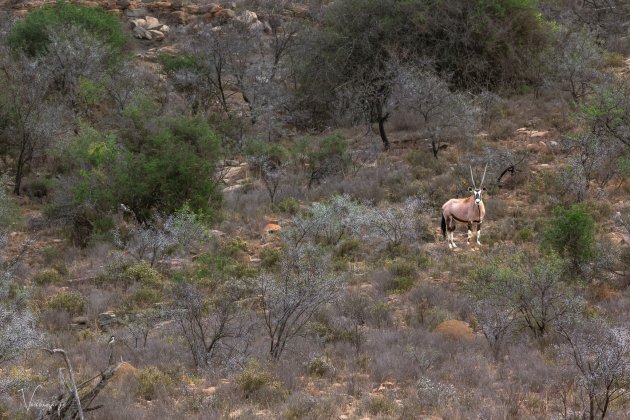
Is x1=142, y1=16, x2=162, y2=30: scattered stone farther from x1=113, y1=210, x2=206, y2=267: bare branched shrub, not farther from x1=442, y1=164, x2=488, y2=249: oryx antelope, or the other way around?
x1=442, y1=164, x2=488, y2=249: oryx antelope

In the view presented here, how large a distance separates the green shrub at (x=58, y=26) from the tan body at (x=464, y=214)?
Answer: 18.4 m

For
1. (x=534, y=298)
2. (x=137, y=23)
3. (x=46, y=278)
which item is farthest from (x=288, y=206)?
(x=137, y=23)

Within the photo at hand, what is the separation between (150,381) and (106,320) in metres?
3.47

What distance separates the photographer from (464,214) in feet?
41.5

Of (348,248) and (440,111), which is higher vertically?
(440,111)

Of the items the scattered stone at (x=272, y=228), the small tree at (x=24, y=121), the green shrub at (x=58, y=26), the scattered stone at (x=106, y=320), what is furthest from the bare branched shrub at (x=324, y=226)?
the green shrub at (x=58, y=26)

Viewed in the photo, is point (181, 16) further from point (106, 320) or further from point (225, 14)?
point (106, 320)

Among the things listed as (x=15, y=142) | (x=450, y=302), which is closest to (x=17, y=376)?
(x=450, y=302)

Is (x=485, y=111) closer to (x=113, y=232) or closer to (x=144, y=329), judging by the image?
(x=113, y=232)

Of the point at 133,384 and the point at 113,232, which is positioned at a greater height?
the point at 133,384

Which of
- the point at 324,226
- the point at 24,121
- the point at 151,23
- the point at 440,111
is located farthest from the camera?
the point at 151,23

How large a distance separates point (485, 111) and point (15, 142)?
45.8ft

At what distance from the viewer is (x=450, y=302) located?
998 cm

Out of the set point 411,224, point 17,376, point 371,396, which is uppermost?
point 371,396
